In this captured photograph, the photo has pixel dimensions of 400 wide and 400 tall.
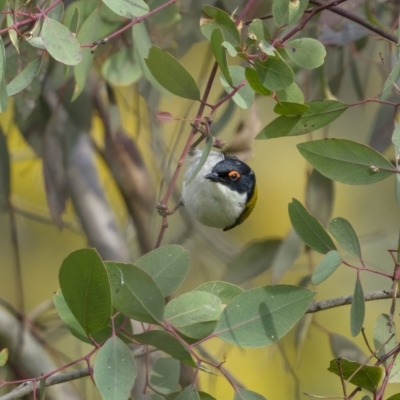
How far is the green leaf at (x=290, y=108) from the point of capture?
121 cm

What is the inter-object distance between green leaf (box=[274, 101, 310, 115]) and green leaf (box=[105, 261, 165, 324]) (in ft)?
1.22

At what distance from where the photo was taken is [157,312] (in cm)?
111

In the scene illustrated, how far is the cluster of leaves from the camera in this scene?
41.2 inches

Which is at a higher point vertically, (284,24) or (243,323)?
(284,24)

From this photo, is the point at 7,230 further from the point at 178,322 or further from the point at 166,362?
the point at 178,322

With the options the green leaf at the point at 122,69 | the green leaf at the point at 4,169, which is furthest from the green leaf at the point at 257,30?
the green leaf at the point at 4,169

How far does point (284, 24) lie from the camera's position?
1204mm

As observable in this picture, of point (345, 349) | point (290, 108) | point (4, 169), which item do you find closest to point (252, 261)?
point (345, 349)

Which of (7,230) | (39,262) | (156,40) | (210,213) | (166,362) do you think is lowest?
(39,262)

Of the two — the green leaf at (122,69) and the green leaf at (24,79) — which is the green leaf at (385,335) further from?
the green leaf at (122,69)

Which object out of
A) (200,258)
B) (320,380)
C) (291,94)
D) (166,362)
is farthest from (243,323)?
(320,380)

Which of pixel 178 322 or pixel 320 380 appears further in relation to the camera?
pixel 320 380

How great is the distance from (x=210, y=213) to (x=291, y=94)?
3.62 feet

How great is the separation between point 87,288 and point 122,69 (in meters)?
1.25
